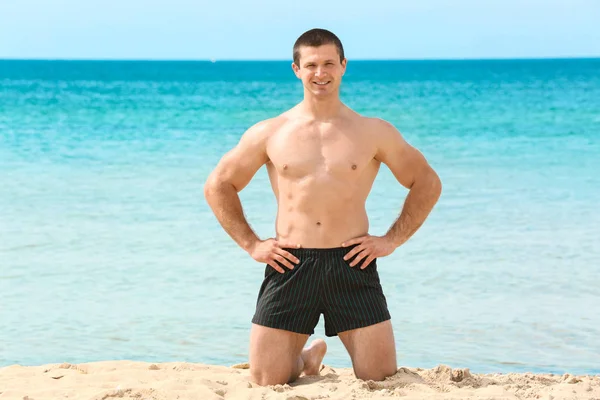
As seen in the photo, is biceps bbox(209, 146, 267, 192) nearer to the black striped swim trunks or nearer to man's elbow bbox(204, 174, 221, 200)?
man's elbow bbox(204, 174, 221, 200)

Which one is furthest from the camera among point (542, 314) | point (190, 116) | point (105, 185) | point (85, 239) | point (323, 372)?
point (190, 116)

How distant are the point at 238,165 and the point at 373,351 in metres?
1.04

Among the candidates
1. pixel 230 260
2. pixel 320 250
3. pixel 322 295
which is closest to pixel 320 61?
pixel 320 250

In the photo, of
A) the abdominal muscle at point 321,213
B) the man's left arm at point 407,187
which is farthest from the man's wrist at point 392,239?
the abdominal muscle at point 321,213

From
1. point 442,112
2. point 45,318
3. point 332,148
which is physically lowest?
point 45,318

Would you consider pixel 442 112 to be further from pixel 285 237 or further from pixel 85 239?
pixel 285 237

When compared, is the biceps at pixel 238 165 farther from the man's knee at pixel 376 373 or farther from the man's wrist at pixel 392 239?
the man's knee at pixel 376 373

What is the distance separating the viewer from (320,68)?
14.6 feet

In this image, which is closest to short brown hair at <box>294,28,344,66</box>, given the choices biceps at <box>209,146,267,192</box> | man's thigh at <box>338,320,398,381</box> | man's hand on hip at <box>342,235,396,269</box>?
biceps at <box>209,146,267,192</box>

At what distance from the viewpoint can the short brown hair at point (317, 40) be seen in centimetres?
448

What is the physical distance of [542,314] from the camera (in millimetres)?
6715

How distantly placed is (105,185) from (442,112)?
14593 millimetres

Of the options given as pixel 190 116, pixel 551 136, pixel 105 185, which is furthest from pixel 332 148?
pixel 190 116

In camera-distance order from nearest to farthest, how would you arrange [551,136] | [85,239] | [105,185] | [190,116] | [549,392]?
[549,392] < [85,239] < [105,185] < [551,136] < [190,116]
